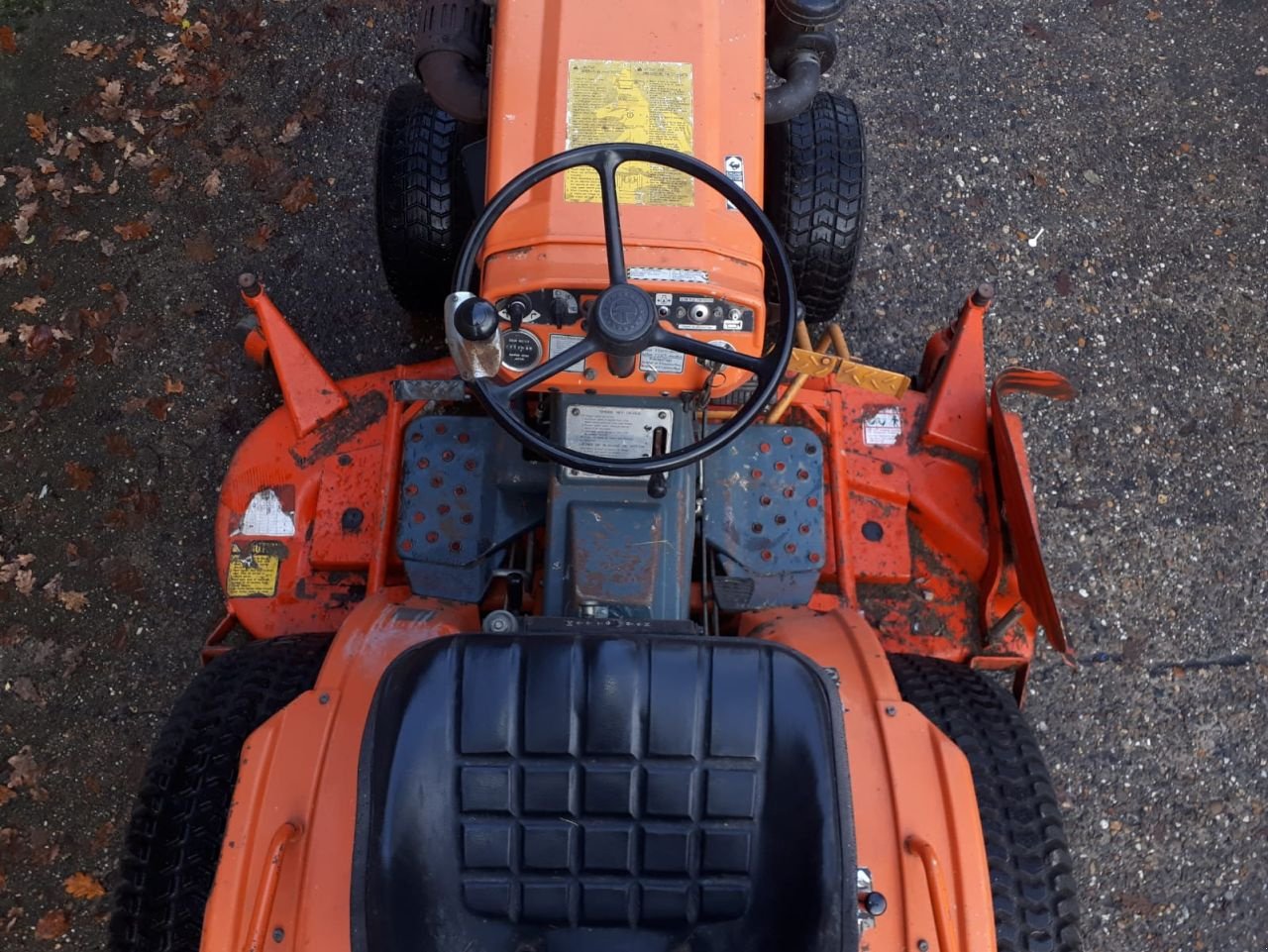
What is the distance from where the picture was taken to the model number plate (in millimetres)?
2318

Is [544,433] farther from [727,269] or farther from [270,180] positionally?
[270,180]

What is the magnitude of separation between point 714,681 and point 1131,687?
2.00m

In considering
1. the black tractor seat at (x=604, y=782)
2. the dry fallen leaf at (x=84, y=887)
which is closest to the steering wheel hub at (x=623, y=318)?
the black tractor seat at (x=604, y=782)

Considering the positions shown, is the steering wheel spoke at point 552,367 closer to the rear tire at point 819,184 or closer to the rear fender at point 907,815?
the rear fender at point 907,815

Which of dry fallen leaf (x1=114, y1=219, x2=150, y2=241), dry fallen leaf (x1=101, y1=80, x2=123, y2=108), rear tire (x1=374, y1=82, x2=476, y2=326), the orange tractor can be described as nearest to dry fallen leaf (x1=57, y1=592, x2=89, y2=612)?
the orange tractor

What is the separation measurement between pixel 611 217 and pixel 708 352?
34 centimetres

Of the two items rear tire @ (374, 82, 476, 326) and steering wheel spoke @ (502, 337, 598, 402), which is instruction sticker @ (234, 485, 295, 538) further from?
steering wheel spoke @ (502, 337, 598, 402)

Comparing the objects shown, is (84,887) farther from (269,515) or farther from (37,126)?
(37,126)

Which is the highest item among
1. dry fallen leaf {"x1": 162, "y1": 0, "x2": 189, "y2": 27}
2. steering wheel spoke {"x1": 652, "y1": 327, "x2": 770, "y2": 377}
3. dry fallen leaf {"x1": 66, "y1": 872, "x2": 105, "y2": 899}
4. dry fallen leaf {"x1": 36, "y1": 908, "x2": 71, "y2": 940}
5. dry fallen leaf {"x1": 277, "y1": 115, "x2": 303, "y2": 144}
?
dry fallen leaf {"x1": 162, "y1": 0, "x2": 189, "y2": 27}

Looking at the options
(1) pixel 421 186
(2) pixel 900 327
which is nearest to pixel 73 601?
(1) pixel 421 186

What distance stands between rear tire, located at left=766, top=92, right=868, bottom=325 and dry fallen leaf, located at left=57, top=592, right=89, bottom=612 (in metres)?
2.57

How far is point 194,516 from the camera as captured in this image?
340 cm

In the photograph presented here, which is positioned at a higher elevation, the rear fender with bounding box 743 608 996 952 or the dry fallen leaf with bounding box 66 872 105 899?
the rear fender with bounding box 743 608 996 952

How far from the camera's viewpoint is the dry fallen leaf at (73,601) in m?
3.32
